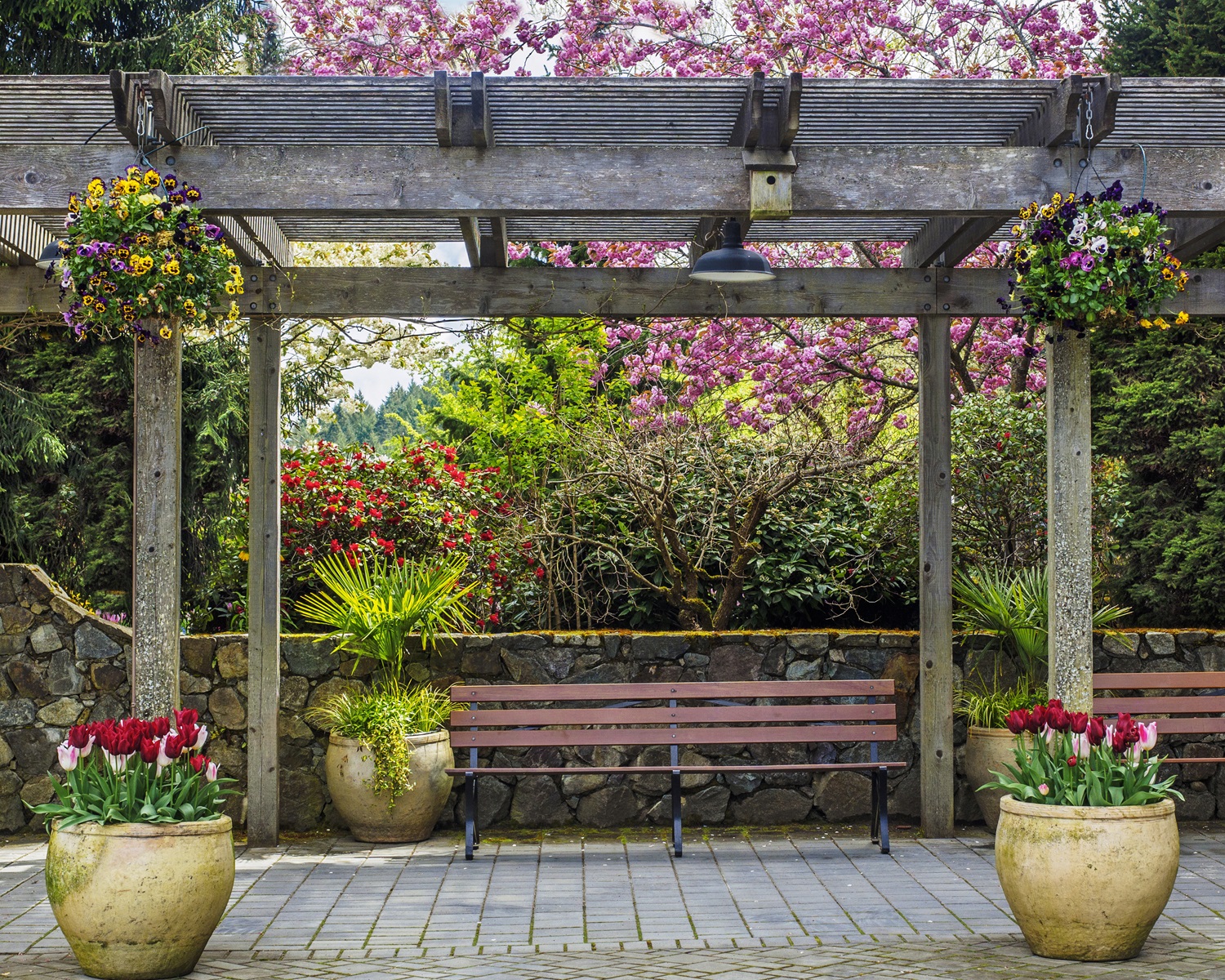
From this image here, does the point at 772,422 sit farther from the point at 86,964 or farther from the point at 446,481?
the point at 86,964

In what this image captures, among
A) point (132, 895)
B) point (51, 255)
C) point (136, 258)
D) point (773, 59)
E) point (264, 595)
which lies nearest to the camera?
point (132, 895)

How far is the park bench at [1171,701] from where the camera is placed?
22.8 ft

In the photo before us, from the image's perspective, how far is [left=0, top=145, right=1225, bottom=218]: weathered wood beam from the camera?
16.7 ft

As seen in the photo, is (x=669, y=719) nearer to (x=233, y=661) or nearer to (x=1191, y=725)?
(x=233, y=661)

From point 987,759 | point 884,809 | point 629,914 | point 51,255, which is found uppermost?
point 51,255

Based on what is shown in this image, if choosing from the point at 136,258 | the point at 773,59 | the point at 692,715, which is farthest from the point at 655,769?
the point at 773,59

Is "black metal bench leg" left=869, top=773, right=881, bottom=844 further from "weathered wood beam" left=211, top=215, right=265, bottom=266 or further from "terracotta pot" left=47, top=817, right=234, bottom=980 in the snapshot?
"weathered wood beam" left=211, top=215, right=265, bottom=266

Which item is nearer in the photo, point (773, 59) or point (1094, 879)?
point (1094, 879)

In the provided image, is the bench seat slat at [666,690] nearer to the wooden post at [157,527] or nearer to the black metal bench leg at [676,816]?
the black metal bench leg at [676,816]

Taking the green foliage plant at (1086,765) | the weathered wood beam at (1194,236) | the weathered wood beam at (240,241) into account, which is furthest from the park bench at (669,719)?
the weathered wood beam at (1194,236)

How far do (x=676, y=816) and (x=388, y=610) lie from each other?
1.89m

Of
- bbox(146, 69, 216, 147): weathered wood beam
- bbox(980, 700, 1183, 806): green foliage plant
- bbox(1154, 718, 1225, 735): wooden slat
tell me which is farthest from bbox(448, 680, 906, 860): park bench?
bbox(146, 69, 216, 147): weathered wood beam

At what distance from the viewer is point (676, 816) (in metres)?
6.46

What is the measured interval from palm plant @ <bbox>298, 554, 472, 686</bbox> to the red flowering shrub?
2.57ft
